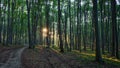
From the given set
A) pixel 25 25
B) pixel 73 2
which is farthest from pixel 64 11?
pixel 25 25

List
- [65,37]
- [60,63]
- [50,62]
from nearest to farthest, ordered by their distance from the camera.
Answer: [60,63] < [50,62] < [65,37]

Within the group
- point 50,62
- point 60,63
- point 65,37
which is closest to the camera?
point 60,63

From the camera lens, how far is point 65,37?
43594 millimetres

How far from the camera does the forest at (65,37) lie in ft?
61.1

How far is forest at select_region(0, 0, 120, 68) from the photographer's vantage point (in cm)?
1861

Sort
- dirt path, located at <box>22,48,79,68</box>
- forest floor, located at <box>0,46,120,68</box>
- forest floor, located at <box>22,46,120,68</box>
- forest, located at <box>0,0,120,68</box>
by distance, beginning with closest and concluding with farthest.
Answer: dirt path, located at <box>22,48,79,68</box>
forest floor, located at <box>0,46,120,68</box>
forest floor, located at <box>22,46,120,68</box>
forest, located at <box>0,0,120,68</box>

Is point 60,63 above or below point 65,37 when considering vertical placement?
below

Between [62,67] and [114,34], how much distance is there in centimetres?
1270

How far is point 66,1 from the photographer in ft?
159

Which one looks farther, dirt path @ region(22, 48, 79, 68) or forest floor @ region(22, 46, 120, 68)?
forest floor @ region(22, 46, 120, 68)

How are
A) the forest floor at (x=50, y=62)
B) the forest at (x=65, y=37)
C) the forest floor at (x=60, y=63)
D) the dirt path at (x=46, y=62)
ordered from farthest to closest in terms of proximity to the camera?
the forest at (x=65, y=37), the forest floor at (x=60, y=63), the forest floor at (x=50, y=62), the dirt path at (x=46, y=62)

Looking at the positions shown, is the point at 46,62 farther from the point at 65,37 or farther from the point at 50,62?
the point at 65,37

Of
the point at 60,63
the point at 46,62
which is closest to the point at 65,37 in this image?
the point at 46,62

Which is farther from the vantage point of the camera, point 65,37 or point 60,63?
point 65,37
